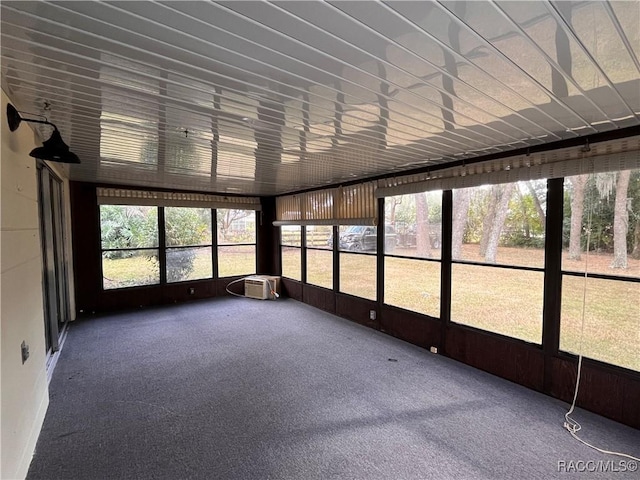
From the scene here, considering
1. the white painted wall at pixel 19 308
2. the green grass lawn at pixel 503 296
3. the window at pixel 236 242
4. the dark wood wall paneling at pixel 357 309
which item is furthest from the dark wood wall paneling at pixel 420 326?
the white painted wall at pixel 19 308

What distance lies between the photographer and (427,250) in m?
4.26

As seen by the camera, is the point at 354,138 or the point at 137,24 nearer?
the point at 137,24

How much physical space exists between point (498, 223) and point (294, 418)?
306cm

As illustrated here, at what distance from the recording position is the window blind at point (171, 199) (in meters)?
5.69

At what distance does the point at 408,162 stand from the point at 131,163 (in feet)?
11.4

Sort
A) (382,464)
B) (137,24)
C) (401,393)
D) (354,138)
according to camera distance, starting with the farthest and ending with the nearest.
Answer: (401,393), (354,138), (382,464), (137,24)

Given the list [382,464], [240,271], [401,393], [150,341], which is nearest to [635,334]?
[401,393]

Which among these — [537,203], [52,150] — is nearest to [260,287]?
[52,150]

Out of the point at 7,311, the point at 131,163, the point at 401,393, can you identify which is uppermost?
the point at 131,163

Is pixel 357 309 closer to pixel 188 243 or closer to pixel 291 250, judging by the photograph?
Answer: pixel 291 250

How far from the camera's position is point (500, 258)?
11.5 ft

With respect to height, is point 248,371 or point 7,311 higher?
point 7,311

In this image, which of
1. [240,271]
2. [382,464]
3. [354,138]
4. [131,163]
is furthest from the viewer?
[240,271]

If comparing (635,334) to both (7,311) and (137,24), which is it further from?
(7,311)
